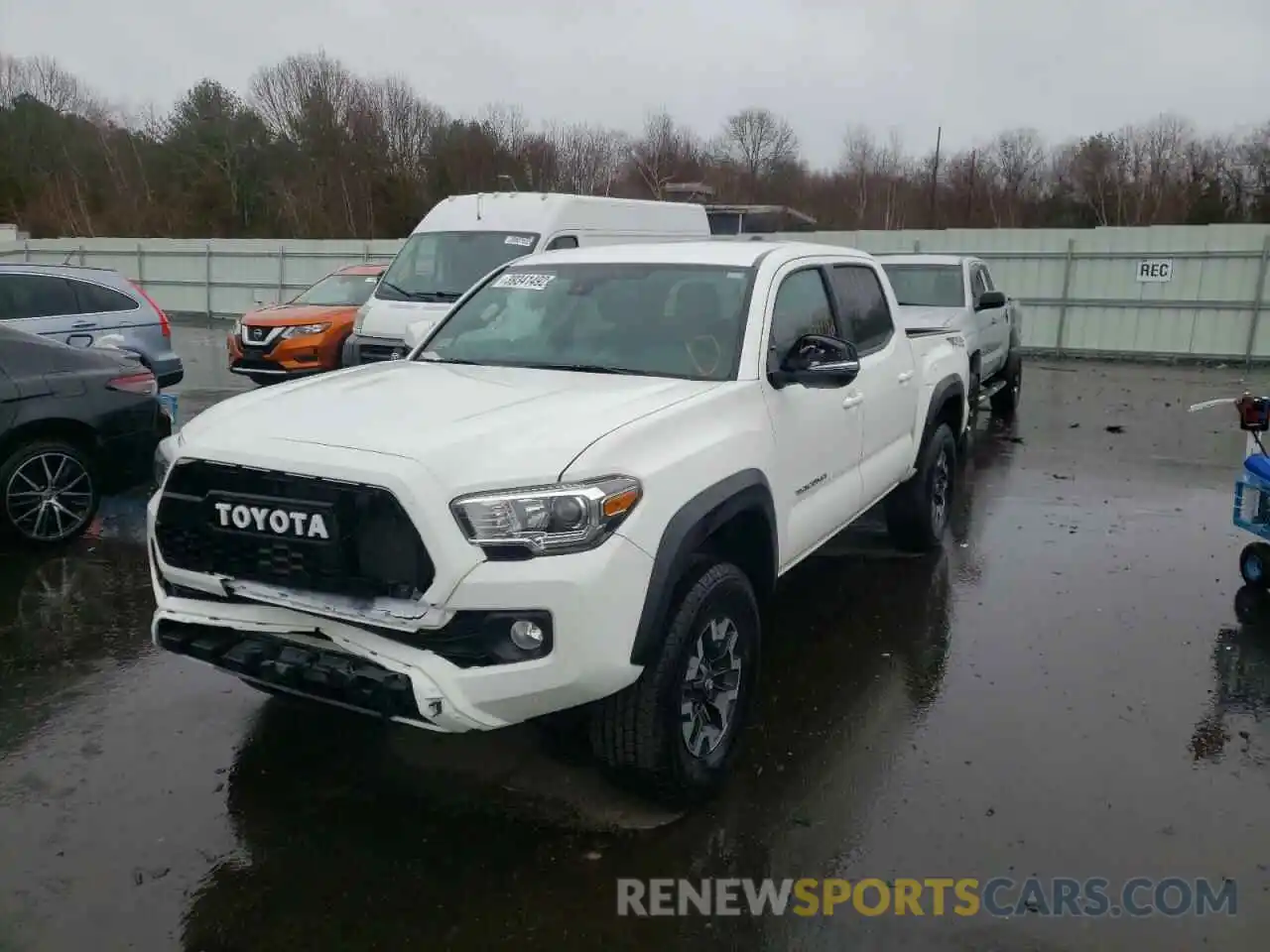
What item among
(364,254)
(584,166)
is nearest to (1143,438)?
(364,254)

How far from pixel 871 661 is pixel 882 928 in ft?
6.49

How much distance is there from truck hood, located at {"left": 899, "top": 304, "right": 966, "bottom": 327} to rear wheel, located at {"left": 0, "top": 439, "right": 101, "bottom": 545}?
718 cm

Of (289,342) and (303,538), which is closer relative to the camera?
(303,538)

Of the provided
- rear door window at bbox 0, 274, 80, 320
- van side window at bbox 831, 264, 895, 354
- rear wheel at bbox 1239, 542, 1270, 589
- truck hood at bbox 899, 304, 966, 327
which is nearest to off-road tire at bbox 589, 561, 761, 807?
van side window at bbox 831, 264, 895, 354

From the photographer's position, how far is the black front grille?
9.45ft

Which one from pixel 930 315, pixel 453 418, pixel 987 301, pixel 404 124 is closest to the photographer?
pixel 453 418

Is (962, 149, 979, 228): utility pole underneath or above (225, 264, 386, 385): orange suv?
above

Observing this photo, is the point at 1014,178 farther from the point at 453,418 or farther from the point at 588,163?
the point at 453,418

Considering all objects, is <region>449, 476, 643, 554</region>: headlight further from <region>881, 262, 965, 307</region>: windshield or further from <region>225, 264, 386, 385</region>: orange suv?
<region>225, 264, 386, 385</region>: orange suv

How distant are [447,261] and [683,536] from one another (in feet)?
28.4

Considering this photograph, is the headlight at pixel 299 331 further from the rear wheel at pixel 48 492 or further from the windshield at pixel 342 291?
the rear wheel at pixel 48 492

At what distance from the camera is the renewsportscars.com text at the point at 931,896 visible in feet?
9.73

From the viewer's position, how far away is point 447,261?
11086mm

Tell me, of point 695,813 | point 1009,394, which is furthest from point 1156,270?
point 695,813
